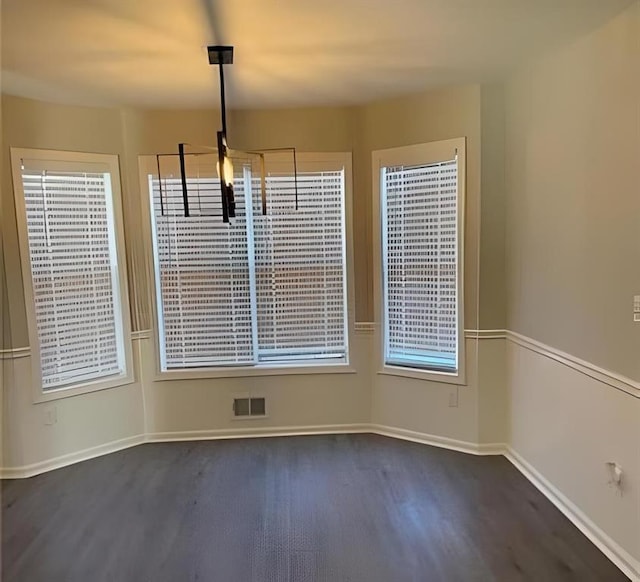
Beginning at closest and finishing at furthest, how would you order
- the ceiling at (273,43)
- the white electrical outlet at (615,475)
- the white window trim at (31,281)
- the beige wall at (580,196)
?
the ceiling at (273,43) → the beige wall at (580,196) → the white electrical outlet at (615,475) → the white window trim at (31,281)

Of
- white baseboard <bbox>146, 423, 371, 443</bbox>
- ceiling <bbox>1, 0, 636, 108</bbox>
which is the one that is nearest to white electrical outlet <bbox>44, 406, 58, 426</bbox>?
white baseboard <bbox>146, 423, 371, 443</bbox>

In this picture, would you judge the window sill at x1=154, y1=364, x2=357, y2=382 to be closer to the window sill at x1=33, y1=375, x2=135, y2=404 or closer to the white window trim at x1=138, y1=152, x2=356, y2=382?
the white window trim at x1=138, y1=152, x2=356, y2=382

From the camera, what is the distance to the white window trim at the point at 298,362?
12.8 ft

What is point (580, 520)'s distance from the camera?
8.89ft

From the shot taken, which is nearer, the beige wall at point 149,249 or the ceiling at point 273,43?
the ceiling at point 273,43

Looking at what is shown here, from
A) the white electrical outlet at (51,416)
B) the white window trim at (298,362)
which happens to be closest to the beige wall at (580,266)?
the white window trim at (298,362)

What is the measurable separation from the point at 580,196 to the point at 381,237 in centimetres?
155

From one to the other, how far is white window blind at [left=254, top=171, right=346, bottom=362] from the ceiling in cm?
77

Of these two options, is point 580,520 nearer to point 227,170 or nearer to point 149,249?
point 227,170

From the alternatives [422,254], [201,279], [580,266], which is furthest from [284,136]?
[580,266]

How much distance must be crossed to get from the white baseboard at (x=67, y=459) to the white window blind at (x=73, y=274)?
53 cm

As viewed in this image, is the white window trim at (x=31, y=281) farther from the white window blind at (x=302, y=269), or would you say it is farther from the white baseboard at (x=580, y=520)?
the white baseboard at (x=580, y=520)

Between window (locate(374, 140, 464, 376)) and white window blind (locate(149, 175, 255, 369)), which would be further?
white window blind (locate(149, 175, 255, 369))

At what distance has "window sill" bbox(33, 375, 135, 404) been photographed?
11.7 ft
